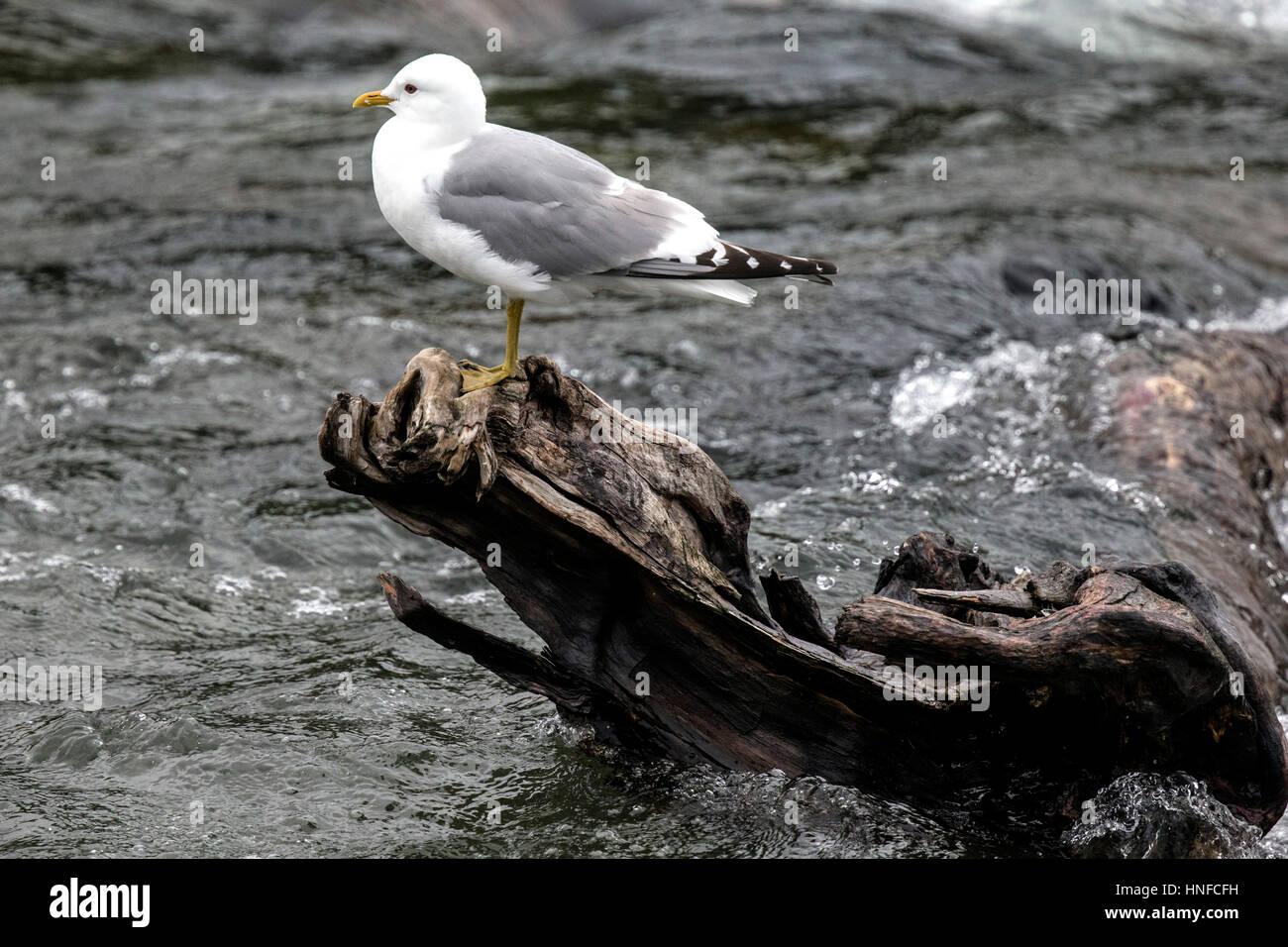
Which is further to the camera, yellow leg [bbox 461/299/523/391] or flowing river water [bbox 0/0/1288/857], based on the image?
flowing river water [bbox 0/0/1288/857]

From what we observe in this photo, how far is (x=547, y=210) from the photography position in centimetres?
459

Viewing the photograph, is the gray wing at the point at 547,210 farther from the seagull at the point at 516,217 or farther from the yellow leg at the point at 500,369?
the yellow leg at the point at 500,369

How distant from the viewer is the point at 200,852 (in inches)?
164

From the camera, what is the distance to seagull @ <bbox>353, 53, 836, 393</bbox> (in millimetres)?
4453

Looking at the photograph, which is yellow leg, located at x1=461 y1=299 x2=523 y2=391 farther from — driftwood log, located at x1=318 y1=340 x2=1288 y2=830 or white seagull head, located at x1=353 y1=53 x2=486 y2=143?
white seagull head, located at x1=353 y1=53 x2=486 y2=143

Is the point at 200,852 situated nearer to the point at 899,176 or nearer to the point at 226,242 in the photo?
the point at 226,242

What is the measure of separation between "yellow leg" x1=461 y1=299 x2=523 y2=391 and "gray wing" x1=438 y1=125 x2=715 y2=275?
0.69ft

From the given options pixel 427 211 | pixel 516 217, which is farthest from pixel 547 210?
pixel 427 211

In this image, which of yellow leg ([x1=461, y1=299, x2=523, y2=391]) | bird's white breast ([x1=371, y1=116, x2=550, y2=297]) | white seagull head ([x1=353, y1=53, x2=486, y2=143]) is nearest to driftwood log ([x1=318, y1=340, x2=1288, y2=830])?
yellow leg ([x1=461, y1=299, x2=523, y2=391])

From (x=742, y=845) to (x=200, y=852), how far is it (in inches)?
65.2

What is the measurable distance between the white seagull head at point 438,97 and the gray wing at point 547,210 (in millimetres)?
87

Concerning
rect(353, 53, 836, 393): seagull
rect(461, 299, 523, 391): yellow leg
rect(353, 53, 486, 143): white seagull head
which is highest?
rect(353, 53, 486, 143): white seagull head

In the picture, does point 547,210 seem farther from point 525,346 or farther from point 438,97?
point 525,346
